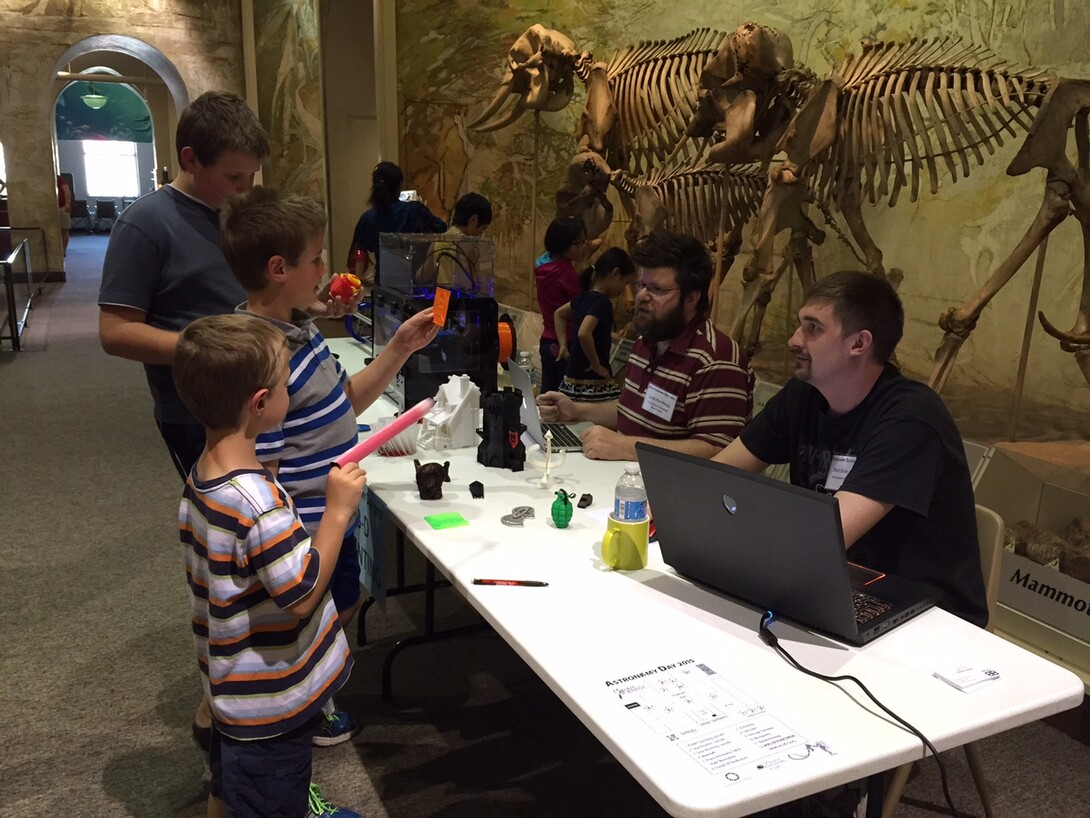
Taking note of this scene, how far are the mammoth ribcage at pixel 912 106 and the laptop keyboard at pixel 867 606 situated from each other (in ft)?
6.99

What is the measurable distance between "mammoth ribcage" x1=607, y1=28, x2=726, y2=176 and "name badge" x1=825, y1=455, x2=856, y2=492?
9.48ft

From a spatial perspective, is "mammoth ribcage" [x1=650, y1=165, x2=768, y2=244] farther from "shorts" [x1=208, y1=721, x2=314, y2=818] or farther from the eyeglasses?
"shorts" [x1=208, y1=721, x2=314, y2=818]

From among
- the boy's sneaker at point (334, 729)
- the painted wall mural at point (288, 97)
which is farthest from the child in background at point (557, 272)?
the painted wall mural at point (288, 97)

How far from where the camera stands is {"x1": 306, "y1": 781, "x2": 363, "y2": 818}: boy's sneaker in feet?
6.69

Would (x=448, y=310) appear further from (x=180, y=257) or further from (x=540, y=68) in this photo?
(x=540, y=68)

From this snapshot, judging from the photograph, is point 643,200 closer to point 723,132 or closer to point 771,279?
point 723,132

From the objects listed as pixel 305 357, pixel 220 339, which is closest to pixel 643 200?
pixel 305 357

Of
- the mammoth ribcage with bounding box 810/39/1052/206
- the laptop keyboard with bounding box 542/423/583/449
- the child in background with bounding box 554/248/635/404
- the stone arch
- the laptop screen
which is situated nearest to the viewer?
the laptop screen

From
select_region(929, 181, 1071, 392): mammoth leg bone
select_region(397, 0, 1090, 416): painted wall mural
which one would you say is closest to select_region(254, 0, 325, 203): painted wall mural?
select_region(397, 0, 1090, 416): painted wall mural

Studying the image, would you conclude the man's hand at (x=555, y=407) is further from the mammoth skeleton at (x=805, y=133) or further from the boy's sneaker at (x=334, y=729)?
the mammoth skeleton at (x=805, y=133)

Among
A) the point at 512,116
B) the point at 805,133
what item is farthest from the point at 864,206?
the point at 512,116

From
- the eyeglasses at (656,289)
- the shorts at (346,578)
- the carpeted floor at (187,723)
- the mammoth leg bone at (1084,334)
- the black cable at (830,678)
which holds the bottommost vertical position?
the carpeted floor at (187,723)

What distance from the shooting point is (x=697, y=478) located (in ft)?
4.99

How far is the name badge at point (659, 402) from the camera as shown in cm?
250
